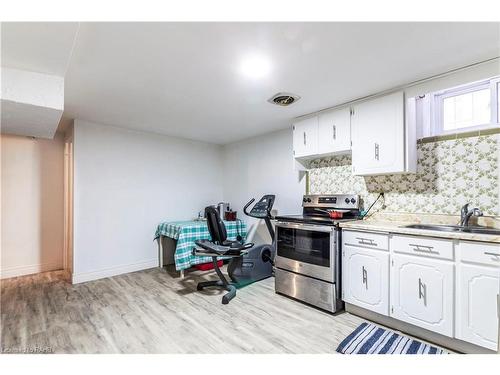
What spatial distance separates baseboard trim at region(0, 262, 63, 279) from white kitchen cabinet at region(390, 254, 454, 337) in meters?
4.63

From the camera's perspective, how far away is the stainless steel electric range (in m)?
2.49

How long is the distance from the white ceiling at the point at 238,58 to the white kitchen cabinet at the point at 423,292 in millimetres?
1535

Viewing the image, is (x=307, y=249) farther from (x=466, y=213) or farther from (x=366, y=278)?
(x=466, y=213)

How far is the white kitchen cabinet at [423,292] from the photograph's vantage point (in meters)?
1.85

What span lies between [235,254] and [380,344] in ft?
5.38

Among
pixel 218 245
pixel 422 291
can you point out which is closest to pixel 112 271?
pixel 218 245

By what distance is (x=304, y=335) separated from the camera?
2088 mm

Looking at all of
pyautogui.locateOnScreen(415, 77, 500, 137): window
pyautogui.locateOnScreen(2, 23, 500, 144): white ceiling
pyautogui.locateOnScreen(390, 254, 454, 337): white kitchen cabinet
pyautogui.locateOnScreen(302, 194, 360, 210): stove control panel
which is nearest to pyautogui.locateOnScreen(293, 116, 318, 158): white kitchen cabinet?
pyautogui.locateOnScreen(2, 23, 500, 144): white ceiling

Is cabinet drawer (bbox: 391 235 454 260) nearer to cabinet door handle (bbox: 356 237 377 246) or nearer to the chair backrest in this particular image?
cabinet door handle (bbox: 356 237 377 246)

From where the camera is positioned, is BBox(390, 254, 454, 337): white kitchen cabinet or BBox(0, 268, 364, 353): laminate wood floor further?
BBox(0, 268, 364, 353): laminate wood floor

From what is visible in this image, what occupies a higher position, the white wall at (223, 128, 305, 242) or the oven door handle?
the white wall at (223, 128, 305, 242)

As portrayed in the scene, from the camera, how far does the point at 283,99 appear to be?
8.82 ft

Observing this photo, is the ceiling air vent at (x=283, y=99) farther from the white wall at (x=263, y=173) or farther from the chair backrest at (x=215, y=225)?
the chair backrest at (x=215, y=225)

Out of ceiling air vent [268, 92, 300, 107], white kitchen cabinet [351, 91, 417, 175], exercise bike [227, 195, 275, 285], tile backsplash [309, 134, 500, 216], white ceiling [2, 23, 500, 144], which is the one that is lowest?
exercise bike [227, 195, 275, 285]
